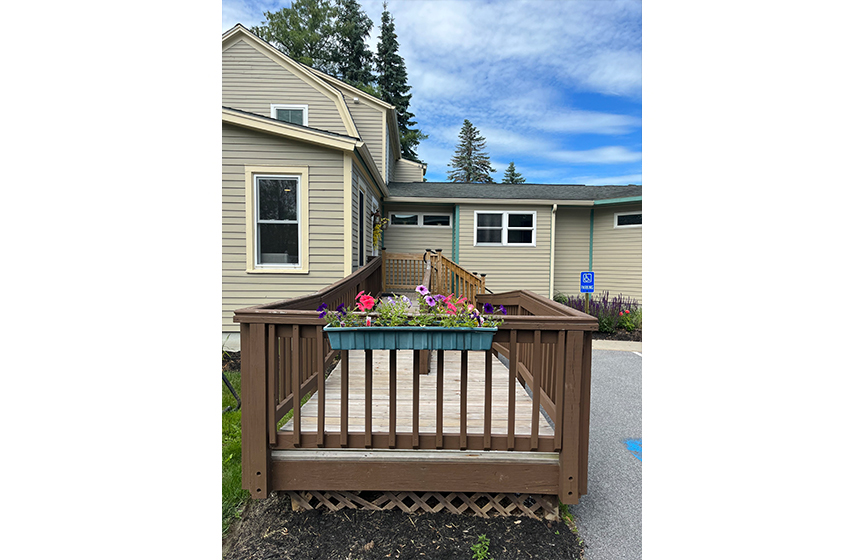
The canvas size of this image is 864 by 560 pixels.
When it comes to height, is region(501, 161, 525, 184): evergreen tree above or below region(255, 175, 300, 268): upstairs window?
above

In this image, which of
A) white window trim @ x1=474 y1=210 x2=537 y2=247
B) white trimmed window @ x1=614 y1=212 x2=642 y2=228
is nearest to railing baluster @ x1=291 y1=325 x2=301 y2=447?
white window trim @ x1=474 y1=210 x2=537 y2=247

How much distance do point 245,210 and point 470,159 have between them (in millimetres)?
40845

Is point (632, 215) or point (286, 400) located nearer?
point (286, 400)

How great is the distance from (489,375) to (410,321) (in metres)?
0.62

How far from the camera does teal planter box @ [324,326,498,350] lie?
1903mm

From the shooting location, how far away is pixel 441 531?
6.82 feet

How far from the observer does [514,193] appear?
37.0 feet

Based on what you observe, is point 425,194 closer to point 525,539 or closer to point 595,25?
point 595,25

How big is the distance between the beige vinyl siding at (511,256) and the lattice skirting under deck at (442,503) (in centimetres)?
857

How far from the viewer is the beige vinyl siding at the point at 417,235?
10.8m

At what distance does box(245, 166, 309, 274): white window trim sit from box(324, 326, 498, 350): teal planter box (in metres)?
4.24

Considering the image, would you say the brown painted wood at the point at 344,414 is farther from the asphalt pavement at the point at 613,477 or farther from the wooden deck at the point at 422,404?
the asphalt pavement at the point at 613,477

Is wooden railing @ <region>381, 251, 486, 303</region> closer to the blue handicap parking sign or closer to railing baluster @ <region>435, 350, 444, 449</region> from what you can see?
the blue handicap parking sign
